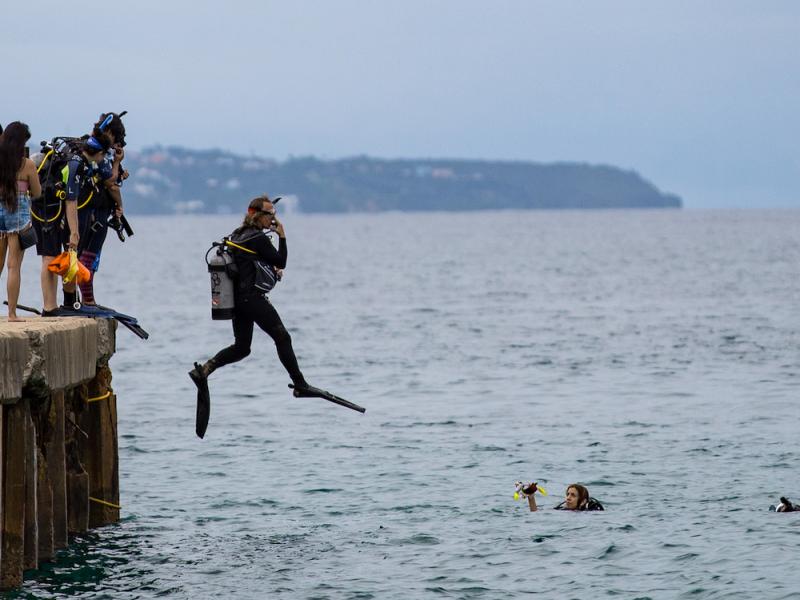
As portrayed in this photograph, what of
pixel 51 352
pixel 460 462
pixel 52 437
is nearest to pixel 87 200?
pixel 51 352

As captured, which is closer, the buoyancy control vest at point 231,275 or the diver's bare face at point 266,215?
the diver's bare face at point 266,215

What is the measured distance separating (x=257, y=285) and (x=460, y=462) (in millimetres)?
9118

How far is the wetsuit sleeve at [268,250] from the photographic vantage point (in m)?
17.0

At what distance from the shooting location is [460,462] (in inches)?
1006

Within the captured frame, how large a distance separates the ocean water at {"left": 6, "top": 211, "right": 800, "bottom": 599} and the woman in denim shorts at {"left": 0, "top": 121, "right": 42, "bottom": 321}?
135 inches

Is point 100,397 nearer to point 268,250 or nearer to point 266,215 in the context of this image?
point 268,250

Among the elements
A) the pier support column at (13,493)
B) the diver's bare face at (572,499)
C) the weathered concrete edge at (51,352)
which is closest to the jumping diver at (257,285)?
the weathered concrete edge at (51,352)

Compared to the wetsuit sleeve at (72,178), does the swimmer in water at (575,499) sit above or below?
below

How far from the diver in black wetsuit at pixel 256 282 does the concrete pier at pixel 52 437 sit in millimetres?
1413

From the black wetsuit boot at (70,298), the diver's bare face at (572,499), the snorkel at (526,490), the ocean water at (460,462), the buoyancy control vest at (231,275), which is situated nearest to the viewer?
the buoyancy control vest at (231,275)

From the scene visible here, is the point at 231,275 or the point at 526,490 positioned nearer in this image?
the point at 231,275

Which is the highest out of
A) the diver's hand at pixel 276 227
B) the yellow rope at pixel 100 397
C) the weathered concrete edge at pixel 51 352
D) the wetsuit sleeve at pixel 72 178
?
the wetsuit sleeve at pixel 72 178

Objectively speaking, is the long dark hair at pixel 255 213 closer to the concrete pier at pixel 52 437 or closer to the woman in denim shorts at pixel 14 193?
the concrete pier at pixel 52 437

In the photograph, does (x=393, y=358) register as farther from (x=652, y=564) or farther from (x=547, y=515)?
(x=652, y=564)
